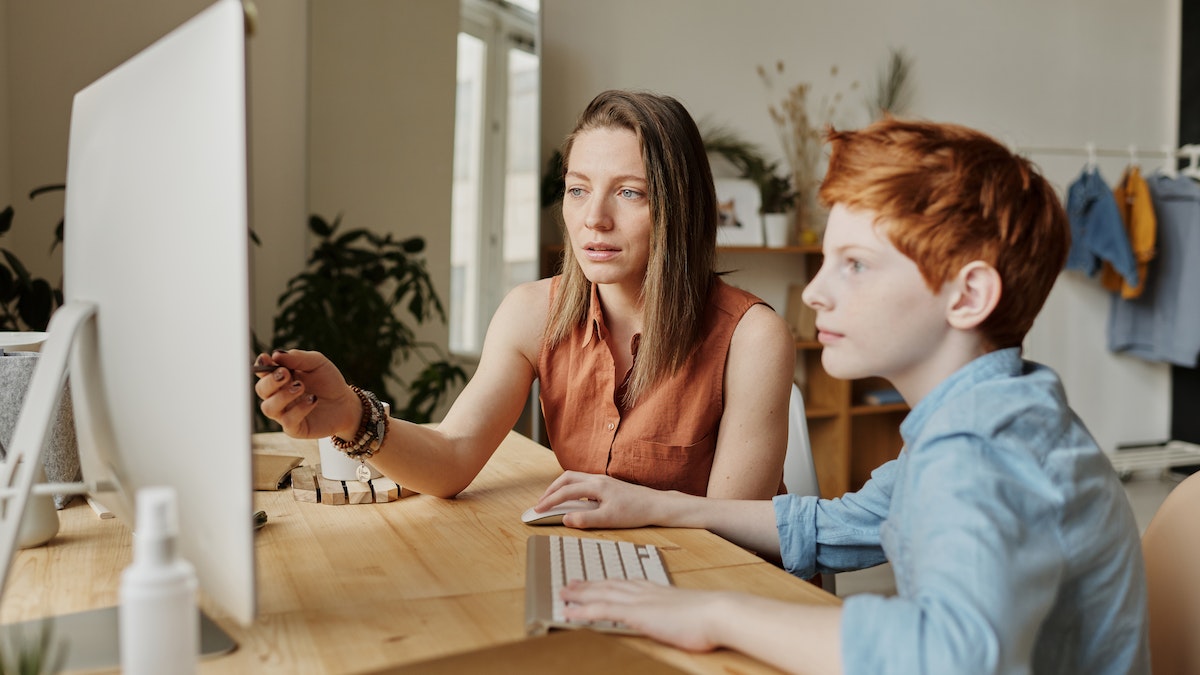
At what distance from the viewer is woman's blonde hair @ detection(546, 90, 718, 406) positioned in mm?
1509

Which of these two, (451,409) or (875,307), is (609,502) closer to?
(451,409)

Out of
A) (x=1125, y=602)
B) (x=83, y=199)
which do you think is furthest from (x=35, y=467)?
(x=1125, y=602)

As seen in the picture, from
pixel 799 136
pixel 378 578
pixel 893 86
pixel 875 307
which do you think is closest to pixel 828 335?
pixel 875 307

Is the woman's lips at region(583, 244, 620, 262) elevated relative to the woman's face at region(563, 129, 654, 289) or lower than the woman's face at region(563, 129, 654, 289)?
lower

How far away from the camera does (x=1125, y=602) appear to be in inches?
31.7

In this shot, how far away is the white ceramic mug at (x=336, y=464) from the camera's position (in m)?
1.40

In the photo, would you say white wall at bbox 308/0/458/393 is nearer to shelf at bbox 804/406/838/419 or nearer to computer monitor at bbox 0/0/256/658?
shelf at bbox 804/406/838/419

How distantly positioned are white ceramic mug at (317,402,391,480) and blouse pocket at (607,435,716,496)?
372 millimetres

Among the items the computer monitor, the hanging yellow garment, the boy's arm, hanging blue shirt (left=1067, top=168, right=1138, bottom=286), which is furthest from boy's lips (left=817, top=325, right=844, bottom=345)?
the hanging yellow garment

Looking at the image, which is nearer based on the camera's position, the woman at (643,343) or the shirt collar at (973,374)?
the shirt collar at (973,374)

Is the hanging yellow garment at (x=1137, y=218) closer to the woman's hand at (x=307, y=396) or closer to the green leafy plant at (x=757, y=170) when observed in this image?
the green leafy plant at (x=757, y=170)

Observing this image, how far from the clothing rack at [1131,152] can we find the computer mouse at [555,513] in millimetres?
4240

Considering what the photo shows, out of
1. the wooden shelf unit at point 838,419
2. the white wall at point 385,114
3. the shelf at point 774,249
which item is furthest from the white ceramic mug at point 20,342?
the shelf at point 774,249

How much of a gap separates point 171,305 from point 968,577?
59 cm
